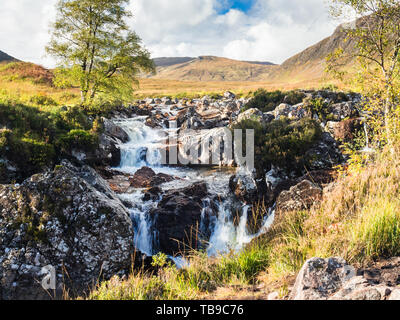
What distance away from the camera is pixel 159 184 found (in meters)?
12.9

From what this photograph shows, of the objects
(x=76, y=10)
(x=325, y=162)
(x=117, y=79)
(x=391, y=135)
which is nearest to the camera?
(x=391, y=135)

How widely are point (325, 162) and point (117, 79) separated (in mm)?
19208

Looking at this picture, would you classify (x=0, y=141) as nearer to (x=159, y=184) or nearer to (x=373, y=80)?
(x=159, y=184)

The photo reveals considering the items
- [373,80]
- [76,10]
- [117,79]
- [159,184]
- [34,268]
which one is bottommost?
[34,268]

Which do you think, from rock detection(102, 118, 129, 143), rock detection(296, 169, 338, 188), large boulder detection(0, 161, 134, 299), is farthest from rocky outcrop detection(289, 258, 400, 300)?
rock detection(102, 118, 129, 143)

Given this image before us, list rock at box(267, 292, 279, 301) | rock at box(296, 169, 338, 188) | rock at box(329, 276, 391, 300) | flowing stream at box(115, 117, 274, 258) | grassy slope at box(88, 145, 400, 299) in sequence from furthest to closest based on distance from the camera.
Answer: rock at box(296, 169, 338, 188) < flowing stream at box(115, 117, 274, 258) < grassy slope at box(88, 145, 400, 299) < rock at box(267, 292, 279, 301) < rock at box(329, 276, 391, 300)

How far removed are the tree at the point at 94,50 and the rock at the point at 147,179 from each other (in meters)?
9.97

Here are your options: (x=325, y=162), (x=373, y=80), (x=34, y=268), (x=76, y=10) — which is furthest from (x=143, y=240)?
(x=76, y=10)

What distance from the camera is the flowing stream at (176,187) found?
8875 mm

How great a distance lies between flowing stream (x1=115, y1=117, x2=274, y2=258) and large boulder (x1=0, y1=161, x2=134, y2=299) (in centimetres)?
238

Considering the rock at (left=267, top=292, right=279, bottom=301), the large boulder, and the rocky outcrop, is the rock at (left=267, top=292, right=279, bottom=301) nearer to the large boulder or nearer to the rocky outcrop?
the rocky outcrop

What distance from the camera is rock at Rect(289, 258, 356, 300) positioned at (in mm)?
2705

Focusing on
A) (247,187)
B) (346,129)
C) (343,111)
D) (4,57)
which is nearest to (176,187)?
(247,187)
